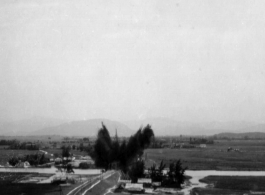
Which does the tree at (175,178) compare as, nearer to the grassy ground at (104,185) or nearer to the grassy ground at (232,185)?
the grassy ground at (232,185)

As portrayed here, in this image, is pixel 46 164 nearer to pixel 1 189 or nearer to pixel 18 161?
pixel 18 161

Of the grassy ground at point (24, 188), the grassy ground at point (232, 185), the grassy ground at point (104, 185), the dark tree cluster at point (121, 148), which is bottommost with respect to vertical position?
the grassy ground at point (232, 185)

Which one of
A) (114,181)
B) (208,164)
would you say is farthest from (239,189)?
(208,164)

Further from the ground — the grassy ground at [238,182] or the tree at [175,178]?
the tree at [175,178]

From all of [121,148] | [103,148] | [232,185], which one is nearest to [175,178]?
[232,185]

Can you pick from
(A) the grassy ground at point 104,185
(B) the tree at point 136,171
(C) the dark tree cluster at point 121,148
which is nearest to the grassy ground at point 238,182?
(B) the tree at point 136,171

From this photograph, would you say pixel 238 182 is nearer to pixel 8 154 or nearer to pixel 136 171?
pixel 136 171
